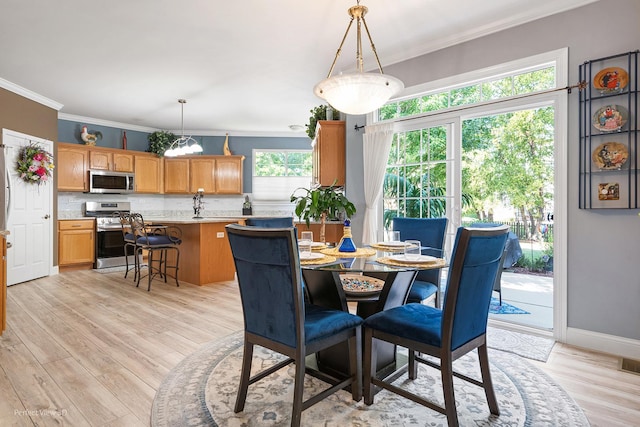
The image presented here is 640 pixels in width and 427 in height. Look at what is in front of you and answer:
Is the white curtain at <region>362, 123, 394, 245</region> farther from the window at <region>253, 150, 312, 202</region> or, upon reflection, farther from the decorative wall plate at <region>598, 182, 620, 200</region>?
the window at <region>253, 150, 312, 202</region>

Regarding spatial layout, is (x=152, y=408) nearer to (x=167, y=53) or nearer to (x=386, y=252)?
(x=386, y=252)

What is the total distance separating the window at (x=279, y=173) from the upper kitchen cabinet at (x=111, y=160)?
96.3 inches

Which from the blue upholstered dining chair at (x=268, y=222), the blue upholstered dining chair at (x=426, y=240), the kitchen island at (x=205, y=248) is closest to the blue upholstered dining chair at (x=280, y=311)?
the blue upholstered dining chair at (x=426, y=240)

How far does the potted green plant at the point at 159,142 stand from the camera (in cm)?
706

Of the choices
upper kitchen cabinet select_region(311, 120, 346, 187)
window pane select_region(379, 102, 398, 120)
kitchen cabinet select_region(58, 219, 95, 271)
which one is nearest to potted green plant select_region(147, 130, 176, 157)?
kitchen cabinet select_region(58, 219, 95, 271)

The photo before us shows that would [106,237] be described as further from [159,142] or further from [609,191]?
[609,191]

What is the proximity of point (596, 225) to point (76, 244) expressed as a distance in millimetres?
6903

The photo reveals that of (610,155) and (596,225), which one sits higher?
(610,155)

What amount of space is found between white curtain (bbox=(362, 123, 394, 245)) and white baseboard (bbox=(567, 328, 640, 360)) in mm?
2010

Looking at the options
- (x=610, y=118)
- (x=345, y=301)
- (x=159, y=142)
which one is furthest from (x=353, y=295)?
(x=159, y=142)

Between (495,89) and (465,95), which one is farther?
(495,89)

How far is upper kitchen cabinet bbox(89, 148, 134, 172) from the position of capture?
625 cm

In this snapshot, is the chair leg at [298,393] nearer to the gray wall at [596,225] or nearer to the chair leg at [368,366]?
the chair leg at [368,366]

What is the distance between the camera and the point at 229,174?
7297 millimetres
